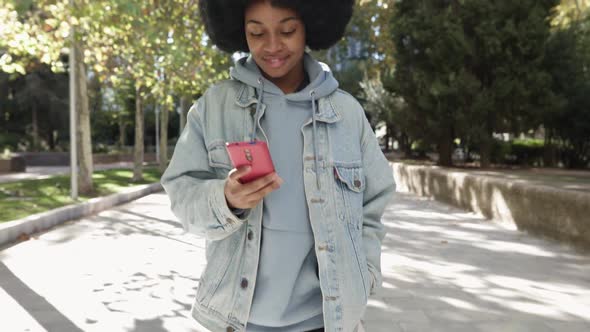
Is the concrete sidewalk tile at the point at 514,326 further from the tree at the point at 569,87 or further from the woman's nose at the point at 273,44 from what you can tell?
the tree at the point at 569,87

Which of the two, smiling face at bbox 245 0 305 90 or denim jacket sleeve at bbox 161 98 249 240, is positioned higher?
smiling face at bbox 245 0 305 90

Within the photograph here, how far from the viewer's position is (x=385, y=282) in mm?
5762

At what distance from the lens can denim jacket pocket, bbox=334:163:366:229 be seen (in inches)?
71.3

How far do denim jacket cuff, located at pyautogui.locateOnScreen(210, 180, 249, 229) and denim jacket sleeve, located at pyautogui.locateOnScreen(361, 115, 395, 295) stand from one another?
1.52 ft

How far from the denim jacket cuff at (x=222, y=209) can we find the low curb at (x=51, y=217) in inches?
274

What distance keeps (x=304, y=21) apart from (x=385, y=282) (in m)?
4.13

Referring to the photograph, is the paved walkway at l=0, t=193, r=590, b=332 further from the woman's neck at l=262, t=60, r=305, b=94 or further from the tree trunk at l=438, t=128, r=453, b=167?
the tree trunk at l=438, t=128, r=453, b=167

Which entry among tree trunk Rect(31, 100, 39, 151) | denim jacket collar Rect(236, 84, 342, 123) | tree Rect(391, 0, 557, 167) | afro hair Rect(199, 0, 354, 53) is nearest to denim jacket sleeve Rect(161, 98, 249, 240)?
denim jacket collar Rect(236, 84, 342, 123)

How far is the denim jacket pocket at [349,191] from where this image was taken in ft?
5.94

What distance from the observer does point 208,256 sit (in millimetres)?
1839

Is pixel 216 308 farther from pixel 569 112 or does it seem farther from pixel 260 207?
pixel 569 112

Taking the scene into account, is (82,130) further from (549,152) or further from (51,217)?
(549,152)

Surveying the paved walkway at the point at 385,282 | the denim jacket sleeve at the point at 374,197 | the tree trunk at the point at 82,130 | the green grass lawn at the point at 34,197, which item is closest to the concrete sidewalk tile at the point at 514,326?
the paved walkway at the point at 385,282

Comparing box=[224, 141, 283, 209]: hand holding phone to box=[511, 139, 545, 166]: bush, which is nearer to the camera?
box=[224, 141, 283, 209]: hand holding phone
